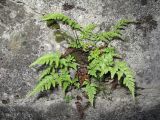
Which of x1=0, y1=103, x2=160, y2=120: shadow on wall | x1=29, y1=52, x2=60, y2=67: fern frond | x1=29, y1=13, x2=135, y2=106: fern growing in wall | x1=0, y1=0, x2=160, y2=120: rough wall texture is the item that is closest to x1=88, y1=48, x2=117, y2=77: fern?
x1=29, y1=13, x2=135, y2=106: fern growing in wall

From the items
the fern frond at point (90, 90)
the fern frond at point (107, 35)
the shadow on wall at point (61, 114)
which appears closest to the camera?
the fern frond at point (90, 90)

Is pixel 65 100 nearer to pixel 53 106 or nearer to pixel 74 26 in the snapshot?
pixel 53 106

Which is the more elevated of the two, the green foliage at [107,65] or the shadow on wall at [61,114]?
the green foliage at [107,65]

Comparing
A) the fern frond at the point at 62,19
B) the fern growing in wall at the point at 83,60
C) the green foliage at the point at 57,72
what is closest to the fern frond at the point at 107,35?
the fern growing in wall at the point at 83,60

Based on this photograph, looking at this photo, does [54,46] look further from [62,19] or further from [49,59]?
[49,59]

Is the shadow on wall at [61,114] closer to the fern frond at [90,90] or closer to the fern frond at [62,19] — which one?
the fern frond at [90,90]

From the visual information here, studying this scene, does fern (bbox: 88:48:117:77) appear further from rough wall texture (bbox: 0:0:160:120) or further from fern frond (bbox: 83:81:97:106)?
rough wall texture (bbox: 0:0:160:120)

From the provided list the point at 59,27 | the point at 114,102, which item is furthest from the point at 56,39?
the point at 114,102
